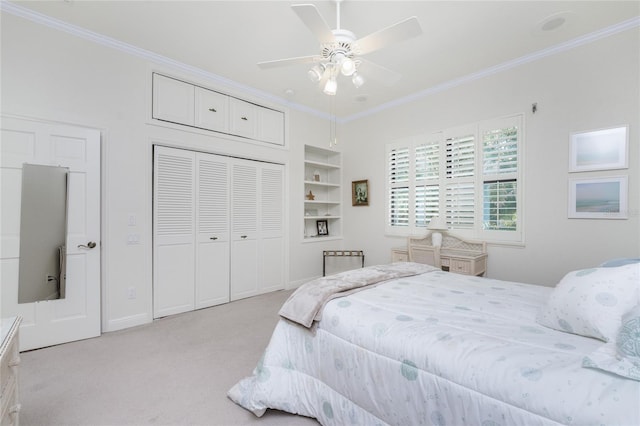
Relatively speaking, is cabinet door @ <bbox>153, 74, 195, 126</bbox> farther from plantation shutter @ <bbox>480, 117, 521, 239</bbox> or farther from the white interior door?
plantation shutter @ <bbox>480, 117, 521, 239</bbox>

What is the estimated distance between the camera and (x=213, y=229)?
145 inches

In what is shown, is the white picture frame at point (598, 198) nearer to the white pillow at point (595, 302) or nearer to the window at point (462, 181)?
the window at point (462, 181)

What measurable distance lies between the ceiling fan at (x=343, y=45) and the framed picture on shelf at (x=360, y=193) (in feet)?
8.03

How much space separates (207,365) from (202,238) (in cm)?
170

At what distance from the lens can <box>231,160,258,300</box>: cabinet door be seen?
3.90 meters

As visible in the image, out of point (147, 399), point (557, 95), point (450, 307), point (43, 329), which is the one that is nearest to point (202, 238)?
point (43, 329)

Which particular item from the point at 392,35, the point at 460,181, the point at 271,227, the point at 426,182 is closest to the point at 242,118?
the point at 271,227

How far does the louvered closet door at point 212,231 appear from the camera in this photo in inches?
141

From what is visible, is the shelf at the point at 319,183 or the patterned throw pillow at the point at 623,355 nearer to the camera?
the patterned throw pillow at the point at 623,355

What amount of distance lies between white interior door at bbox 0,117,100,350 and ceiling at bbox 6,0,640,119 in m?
1.09

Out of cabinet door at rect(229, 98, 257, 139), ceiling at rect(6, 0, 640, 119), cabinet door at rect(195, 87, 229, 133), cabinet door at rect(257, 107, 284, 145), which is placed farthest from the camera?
cabinet door at rect(257, 107, 284, 145)

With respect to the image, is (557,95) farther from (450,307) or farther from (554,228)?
(450,307)

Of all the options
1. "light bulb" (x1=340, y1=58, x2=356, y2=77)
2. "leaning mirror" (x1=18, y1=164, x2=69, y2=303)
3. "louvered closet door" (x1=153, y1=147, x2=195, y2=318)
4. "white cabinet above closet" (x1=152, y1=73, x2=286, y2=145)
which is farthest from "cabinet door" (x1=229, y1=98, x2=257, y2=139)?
"light bulb" (x1=340, y1=58, x2=356, y2=77)

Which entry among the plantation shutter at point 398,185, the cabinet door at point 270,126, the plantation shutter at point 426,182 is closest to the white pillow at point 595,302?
the plantation shutter at point 426,182
